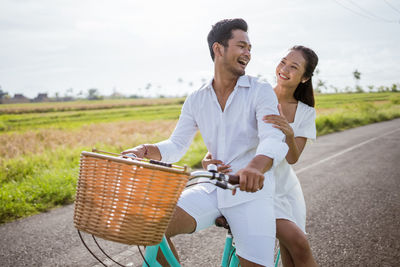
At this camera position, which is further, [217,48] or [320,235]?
[320,235]

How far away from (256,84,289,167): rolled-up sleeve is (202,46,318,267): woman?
47 mm

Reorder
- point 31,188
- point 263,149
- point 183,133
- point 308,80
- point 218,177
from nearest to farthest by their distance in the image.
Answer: point 218,177 → point 263,149 → point 183,133 → point 308,80 → point 31,188

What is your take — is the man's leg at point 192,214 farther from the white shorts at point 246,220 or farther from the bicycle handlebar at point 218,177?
the bicycle handlebar at point 218,177

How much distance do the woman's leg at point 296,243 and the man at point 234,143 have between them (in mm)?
330

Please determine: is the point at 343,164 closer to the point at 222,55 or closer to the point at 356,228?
the point at 356,228

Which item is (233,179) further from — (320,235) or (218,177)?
(320,235)

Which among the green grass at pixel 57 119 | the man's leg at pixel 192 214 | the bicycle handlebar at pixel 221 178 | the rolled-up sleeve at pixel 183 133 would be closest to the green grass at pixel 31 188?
the rolled-up sleeve at pixel 183 133

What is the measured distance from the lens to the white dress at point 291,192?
2189 millimetres

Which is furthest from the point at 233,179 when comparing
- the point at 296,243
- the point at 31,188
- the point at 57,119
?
the point at 57,119

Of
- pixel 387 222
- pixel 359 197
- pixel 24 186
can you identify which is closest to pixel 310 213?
pixel 387 222

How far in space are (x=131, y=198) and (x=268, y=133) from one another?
851 millimetres

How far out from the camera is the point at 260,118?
1.86 m

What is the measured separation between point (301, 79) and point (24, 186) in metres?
5.18

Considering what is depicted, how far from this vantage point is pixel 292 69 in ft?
8.84
